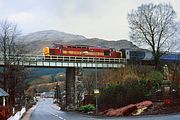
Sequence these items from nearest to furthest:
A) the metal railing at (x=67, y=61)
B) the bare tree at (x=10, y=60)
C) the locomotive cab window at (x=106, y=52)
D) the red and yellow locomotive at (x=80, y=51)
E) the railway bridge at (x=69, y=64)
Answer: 1. the bare tree at (x=10, y=60)
2. the metal railing at (x=67, y=61)
3. the railway bridge at (x=69, y=64)
4. the red and yellow locomotive at (x=80, y=51)
5. the locomotive cab window at (x=106, y=52)

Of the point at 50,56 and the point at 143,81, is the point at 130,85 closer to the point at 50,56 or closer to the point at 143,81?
the point at 143,81

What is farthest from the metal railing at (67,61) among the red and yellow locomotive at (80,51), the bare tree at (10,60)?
the bare tree at (10,60)

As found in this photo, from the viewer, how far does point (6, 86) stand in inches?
2024

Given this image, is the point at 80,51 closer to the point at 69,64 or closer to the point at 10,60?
the point at 69,64

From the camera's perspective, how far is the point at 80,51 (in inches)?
3147

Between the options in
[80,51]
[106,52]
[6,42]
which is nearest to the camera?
[6,42]

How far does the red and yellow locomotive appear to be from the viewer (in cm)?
7806

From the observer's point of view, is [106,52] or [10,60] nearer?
[10,60]

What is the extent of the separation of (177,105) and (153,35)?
122ft

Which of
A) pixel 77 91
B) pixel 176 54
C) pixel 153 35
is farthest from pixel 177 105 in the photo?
pixel 176 54

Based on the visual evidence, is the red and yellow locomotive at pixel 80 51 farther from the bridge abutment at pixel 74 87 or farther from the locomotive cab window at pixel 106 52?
the bridge abutment at pixel 74 87

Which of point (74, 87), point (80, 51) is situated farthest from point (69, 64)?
point (80, 51)

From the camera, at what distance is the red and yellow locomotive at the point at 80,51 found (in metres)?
78.1

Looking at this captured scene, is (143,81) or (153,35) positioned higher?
(153,35)
